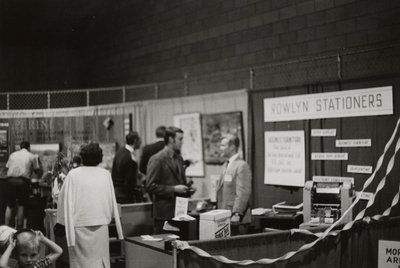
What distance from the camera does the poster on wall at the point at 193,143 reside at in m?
8.48

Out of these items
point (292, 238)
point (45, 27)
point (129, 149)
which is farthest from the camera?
point (45, 27)

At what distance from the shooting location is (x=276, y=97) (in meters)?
6.77

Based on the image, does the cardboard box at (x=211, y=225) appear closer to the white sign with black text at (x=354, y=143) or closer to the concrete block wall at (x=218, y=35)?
the white sign with black text at (x=354, y=143)

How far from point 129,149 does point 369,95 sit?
119 inches

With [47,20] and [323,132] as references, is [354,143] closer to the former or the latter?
[323,132]

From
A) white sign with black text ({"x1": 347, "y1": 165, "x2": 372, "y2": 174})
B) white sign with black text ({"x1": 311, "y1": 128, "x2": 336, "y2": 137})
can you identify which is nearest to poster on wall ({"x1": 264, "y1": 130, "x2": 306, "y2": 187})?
white sign with black text ({"x1": 311, "y1": 128, "x2": 336, "y2": 137})

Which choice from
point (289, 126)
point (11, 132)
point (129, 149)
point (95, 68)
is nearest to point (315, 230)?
point (289, 126)

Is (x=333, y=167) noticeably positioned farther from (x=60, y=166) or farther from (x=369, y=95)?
(x=60, y=166)

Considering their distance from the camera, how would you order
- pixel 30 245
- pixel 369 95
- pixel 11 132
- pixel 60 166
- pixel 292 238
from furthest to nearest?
pixel 11 132 → pixel 60 166 → pixel 369 95 → pixel 292 238 → pixel 30 245

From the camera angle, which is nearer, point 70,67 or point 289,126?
point 289,126

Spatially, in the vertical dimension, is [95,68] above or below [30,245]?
above

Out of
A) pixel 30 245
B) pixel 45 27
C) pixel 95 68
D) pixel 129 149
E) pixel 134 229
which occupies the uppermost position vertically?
pixel 45 27

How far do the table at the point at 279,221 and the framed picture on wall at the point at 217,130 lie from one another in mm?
1846

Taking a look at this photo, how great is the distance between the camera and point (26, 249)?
3242 millimetres
